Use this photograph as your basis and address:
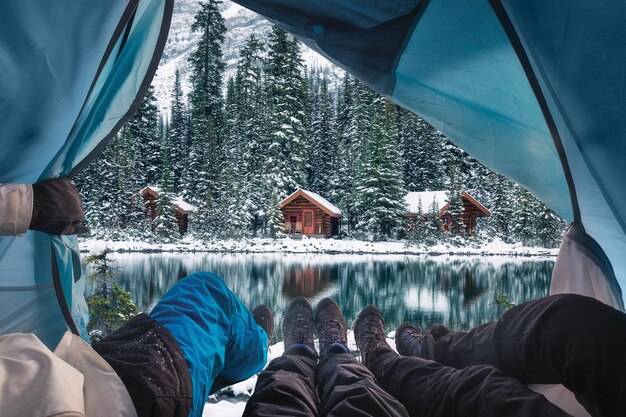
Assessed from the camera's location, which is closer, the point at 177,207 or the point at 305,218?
the point at 177,207

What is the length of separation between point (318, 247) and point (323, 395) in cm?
1452

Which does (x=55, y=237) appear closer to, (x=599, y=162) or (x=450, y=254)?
(x=599, y=162)

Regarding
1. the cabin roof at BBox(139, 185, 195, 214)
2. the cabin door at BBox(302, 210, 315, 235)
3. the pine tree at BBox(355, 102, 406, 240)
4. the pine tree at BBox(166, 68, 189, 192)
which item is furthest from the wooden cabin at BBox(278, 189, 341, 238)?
the pine tree at BBox(166, 68, 189, 192)

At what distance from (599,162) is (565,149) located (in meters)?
0.20

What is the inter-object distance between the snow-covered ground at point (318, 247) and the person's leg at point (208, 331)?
13.7 metres

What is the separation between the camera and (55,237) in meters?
1.38

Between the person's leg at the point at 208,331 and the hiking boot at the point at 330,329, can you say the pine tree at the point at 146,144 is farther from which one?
the person's leg at the point at 208,331

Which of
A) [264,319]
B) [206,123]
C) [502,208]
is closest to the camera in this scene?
[264,319]

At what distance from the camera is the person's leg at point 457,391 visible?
0.82m

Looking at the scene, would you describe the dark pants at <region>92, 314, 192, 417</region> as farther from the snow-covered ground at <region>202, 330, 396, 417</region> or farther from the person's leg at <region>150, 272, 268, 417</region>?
the snow-covered ground at <region>202, 330, 396, 417</region>

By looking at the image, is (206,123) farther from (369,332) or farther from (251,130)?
(369,332)

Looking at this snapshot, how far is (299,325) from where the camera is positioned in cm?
204

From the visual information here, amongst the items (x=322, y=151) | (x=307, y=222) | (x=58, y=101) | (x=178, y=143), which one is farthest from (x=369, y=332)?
(x=178, y=143)

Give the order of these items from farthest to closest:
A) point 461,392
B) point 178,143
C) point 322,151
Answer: point 178,143
point 322,151
point 461,392
